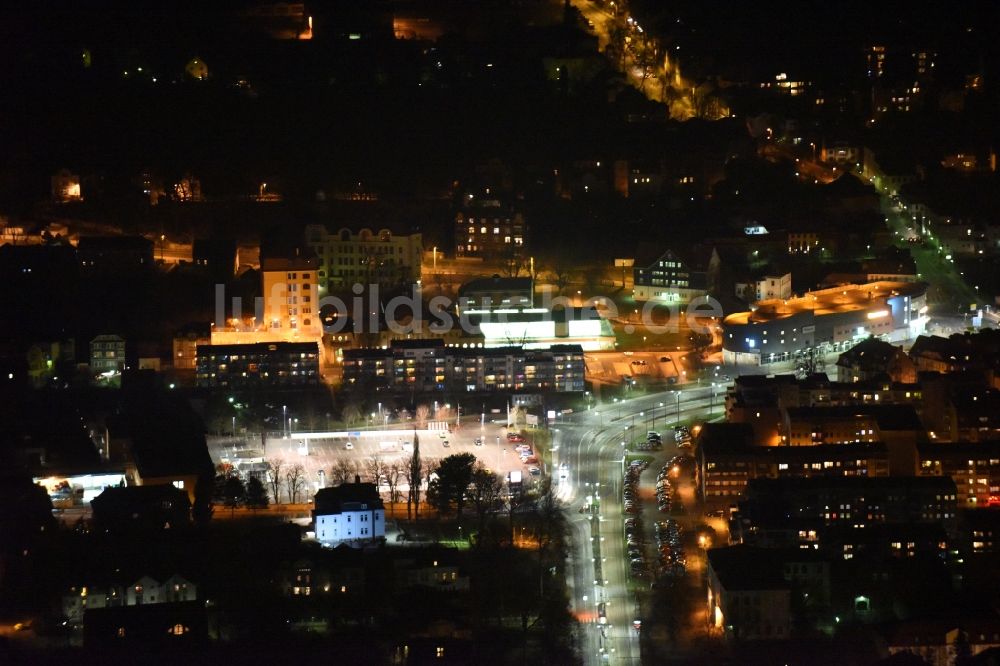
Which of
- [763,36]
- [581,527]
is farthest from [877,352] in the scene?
[763,36]

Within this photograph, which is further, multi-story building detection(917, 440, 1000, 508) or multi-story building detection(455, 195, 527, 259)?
multi-story building detection(455, 195, 527, 259)

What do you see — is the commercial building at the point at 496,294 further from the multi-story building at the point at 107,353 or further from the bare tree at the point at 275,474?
the bare tree at the point at 275,474

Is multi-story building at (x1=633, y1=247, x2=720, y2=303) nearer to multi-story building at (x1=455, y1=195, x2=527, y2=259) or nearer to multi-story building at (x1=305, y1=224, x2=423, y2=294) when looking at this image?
multi-story building at (x1=455, y1=195, x2=527, y2=259)

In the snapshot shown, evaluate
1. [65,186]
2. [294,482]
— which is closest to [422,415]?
[294,482]

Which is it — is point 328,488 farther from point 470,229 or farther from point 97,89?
point 97,89

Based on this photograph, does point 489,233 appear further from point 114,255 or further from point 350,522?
point 350,522

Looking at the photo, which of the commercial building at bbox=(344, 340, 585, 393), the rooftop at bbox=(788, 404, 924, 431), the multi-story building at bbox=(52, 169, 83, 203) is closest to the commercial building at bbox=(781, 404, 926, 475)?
Result: the rooftop at bbox=(788, 404, 924, 431)
